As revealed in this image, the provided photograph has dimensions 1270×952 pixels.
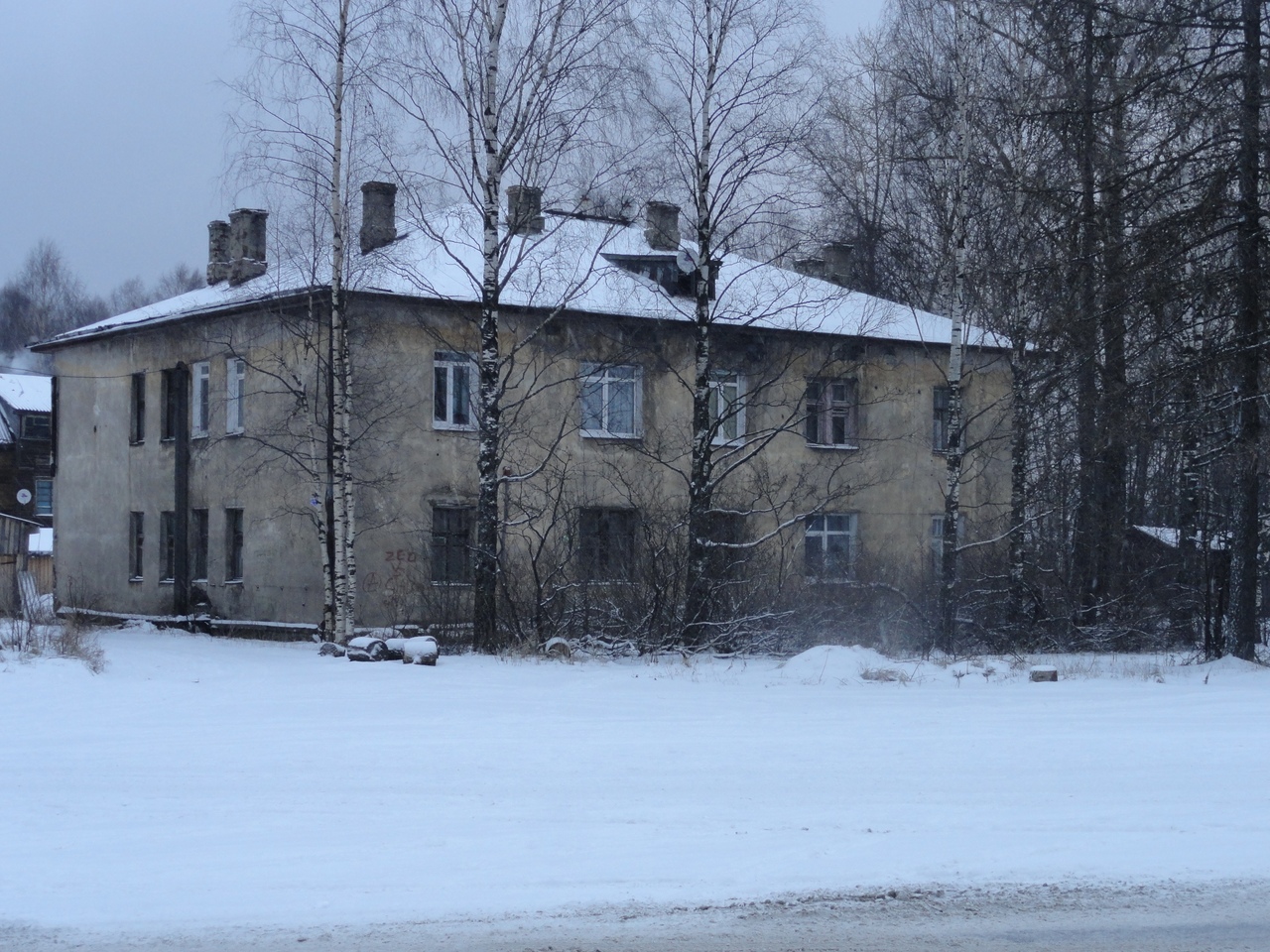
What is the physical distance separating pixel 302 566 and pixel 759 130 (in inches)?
494

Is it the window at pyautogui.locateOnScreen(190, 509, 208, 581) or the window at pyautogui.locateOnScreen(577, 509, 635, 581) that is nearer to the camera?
the window at pyautogui.locateOnScreen(577, 509, 635, 581)

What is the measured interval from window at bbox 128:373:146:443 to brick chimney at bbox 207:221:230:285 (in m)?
2.91

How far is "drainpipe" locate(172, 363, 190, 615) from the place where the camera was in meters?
28.7

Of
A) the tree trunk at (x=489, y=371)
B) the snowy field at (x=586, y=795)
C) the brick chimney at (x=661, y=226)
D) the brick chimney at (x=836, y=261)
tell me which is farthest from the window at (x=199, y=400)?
the brick chimney at (x=836, y=261)

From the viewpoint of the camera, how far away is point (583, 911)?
5906mm

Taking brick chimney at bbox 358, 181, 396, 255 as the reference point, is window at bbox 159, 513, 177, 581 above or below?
below

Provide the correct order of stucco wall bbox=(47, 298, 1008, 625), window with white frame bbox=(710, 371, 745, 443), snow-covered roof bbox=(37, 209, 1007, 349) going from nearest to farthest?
1. snow-covered roof bbox=(37, 209, 1007, 349)
2. stucco wall bbox=(47, 298, 1008, 625)
3. window with white frame bbox=(710, 371, 745, 443)

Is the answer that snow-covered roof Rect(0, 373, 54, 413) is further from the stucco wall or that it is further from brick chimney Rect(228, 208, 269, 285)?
brick chimney Rect(228, 208, 269, 285)

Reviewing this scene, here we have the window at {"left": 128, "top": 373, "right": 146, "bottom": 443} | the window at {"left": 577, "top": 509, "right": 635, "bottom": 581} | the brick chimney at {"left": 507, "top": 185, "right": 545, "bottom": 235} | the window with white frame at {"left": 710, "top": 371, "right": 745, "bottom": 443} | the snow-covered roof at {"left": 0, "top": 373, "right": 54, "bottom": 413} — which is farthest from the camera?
the snow-covered roof at {"left": 0, "top": 373, "right": 54, "bottom": 413}

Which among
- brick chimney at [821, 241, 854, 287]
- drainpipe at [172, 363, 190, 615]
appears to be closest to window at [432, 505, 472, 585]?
drainpipe at [172, 363, 190, 615]

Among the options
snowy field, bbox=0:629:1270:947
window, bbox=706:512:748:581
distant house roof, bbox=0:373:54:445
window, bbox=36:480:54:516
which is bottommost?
snowy field, bbox=0:629:1270:947

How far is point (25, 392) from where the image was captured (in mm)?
56406

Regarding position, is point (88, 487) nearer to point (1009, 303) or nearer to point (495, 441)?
point (495, 441)

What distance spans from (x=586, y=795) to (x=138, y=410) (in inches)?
1008
